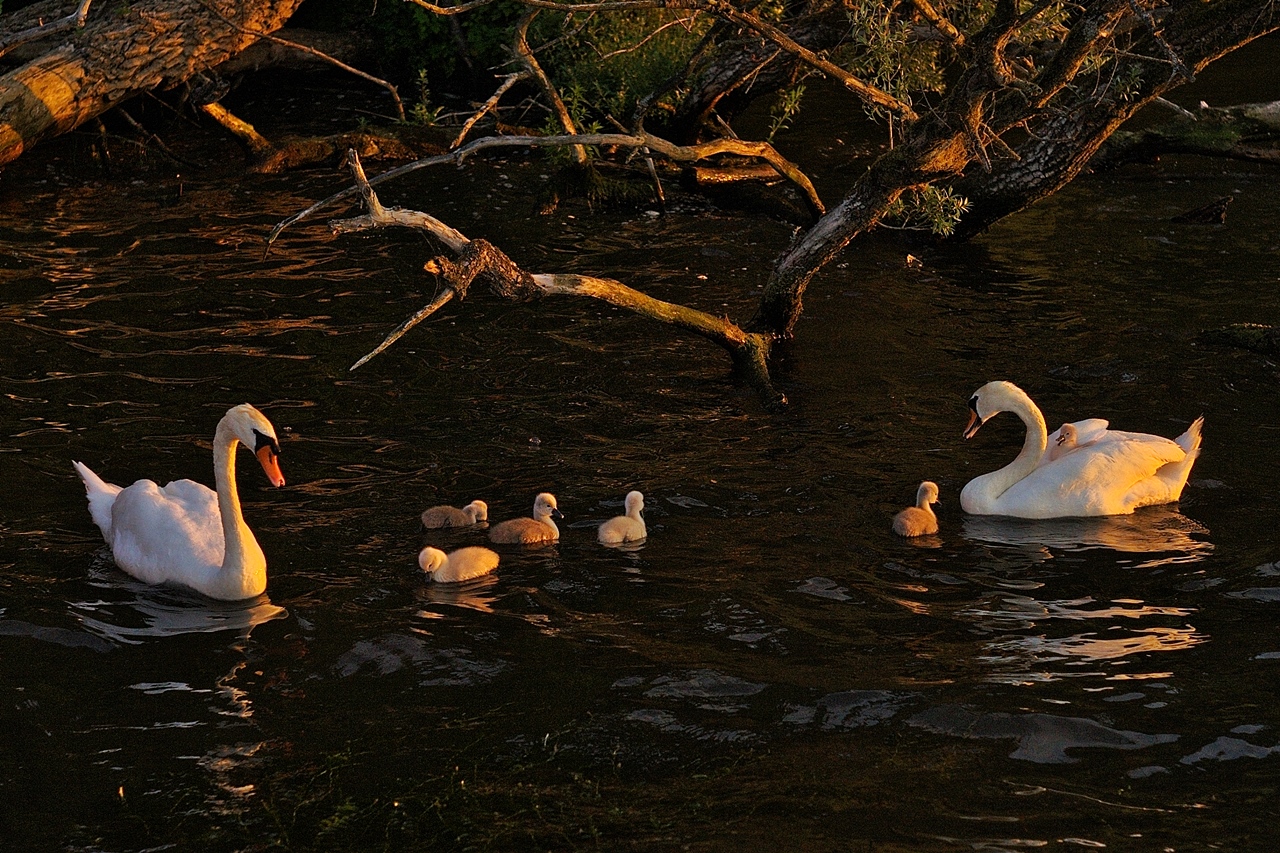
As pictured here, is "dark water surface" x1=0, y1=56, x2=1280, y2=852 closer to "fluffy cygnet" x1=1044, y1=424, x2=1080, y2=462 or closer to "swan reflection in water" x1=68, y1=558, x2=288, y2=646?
"swan reflection in water" x1=68, y1=558, x2=288, y2=646

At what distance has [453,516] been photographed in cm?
887

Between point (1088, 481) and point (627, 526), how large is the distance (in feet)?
10.2

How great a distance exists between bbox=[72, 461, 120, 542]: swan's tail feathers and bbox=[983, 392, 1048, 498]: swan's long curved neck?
18.5 feet

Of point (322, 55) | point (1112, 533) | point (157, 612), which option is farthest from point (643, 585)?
point (322, 55)

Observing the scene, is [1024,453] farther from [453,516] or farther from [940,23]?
[453,516]

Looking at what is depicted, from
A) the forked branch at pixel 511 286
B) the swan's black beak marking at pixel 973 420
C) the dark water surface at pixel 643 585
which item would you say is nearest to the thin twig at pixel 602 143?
the forked branch at pixel 511 286

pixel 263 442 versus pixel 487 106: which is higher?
pixel 487 106

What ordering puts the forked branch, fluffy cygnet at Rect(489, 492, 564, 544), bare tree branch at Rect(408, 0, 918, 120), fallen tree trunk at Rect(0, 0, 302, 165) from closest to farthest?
1. fluffy cygnet at Rect(489, 492, 564, 544)
2. the forked branch
3. bare tree branch at Rect(408, 0, 918, 120)
4. fallen tree trunk at Rect(0, 0, 302, 165)

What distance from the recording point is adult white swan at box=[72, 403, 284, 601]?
803 cm

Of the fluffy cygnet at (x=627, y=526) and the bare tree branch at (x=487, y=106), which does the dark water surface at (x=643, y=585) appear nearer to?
the fluffy cygnet at (x=627, y=526)

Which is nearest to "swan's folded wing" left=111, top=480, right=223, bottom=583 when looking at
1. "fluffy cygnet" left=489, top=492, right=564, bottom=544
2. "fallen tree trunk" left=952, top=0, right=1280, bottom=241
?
"fluffy cygnet" left=489, top=492, right=564, bottom=544

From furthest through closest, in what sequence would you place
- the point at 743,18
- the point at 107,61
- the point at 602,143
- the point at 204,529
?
the point at 107,61
the point at 602,143
the point at 743,18
the point at 204,529

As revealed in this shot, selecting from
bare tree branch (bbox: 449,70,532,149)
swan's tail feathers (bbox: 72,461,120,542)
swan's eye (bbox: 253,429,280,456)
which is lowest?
swan's tail feathers (bbox: 72,461,120,542)

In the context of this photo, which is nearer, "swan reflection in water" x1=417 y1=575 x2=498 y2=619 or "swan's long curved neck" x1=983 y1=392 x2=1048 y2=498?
"swan reflection in water" x1=417 y1=575 x2=498 y2=619
